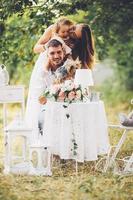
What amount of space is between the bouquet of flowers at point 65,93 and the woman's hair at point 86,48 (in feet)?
2.54

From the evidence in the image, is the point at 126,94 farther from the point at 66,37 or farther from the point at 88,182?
the point at 88,182

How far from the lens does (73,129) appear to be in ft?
24.5

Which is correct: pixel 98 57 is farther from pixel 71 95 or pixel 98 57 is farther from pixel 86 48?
pixel 71 95

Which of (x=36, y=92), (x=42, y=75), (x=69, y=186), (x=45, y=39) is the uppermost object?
(x=45, y=39)

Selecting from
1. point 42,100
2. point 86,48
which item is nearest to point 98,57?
point 86,48

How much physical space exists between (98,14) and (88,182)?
187 inches

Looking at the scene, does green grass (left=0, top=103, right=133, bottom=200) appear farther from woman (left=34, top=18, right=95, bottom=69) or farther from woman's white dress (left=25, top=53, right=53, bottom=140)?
woman (left=34, top=18, right=95, bottom=69)

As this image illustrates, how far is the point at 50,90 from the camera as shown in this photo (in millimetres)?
7723

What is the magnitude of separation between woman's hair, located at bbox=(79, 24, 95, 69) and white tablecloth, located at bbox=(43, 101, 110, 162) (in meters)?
1.01

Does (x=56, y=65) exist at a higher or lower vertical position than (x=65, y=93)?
higher

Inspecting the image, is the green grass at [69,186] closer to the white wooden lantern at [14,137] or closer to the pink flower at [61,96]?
the white wooden lantern at [14,137]

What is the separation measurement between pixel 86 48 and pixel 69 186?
2.38 meters

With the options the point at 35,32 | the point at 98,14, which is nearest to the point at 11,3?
the point at 35,32

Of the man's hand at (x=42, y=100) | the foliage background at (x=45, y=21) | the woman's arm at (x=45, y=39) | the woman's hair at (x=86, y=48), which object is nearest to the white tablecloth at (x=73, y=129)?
the man's hand at (x=42, y=100)
